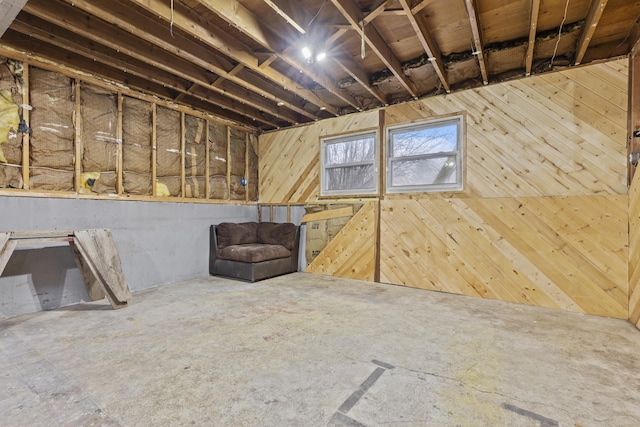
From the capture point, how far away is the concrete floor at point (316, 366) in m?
1.44

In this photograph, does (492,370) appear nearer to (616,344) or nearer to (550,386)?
(550,386)

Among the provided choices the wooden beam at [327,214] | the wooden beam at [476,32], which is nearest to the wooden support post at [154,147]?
the wooden beam at [327,214]

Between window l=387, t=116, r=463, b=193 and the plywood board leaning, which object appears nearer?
the plywood board leaning

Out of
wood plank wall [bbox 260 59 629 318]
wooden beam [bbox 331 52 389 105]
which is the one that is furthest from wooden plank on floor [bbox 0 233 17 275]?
wood plank wall [bbox 260 59 629 318]

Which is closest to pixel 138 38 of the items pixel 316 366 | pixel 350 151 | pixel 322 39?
pixel 322 39

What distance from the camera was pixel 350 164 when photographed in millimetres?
4738

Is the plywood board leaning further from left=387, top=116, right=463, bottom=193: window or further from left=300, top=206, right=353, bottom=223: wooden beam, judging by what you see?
left=387, top=116, right=463, bottom=193: window

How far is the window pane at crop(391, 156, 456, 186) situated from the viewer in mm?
3926

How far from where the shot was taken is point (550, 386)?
1.68m

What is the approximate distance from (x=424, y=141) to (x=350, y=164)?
119 cm

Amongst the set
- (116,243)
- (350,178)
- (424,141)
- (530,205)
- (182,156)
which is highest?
(424,141)

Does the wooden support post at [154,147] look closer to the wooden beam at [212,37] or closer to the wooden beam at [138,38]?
the wooden beam at [138,38]

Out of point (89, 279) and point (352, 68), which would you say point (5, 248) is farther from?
point (352, 68)

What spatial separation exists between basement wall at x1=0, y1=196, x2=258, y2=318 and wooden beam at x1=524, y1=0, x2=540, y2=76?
15.0 ft
